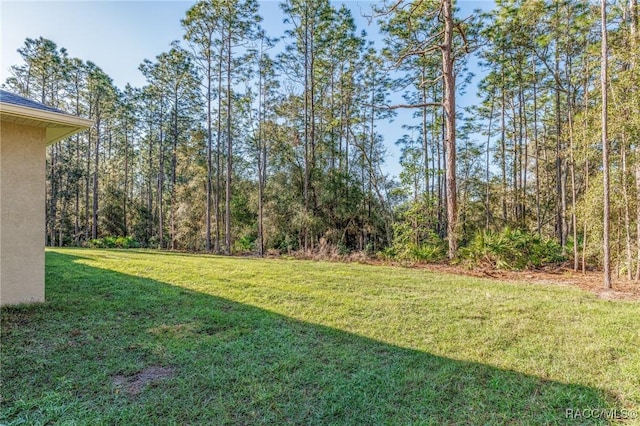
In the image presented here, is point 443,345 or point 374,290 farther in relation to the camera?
point 374,290

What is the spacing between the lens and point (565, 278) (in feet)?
21.4

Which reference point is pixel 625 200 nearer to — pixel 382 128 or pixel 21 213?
pixel 21 213

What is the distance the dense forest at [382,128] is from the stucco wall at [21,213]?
8.08m

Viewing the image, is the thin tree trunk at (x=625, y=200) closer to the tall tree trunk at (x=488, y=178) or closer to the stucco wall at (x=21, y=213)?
the tall tree trunk at (x=488, y=178)

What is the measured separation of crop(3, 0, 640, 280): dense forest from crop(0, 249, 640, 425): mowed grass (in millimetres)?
4250

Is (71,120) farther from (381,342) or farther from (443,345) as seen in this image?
(443,345)

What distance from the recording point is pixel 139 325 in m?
3.41

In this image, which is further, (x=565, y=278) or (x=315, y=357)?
(x=565, y=278)

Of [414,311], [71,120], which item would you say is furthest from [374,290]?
[71,120]

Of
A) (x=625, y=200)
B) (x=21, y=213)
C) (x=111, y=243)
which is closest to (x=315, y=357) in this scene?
(x=21, y=213)

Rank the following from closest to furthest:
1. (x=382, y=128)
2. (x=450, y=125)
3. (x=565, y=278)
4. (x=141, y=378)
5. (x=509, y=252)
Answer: (x=141, y=378)
(x=565, y=278)
(x=509, y=252)
(x=450, y=125)
(x=382, y=128)

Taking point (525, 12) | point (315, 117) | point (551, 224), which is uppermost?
point (525, 12)

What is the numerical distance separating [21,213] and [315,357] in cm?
410

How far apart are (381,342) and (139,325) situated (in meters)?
2.69
